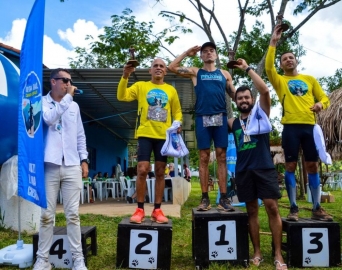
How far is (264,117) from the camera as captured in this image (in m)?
4.24

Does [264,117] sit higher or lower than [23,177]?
higher

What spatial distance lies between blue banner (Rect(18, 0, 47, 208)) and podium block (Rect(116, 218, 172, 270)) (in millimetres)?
1103

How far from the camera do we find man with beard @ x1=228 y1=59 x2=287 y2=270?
4.20 metres

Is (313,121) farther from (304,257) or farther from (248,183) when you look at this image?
(304,257)

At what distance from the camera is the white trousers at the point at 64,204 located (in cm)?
388

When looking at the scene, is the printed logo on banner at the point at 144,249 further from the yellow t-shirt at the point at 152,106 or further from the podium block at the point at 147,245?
the yellow t-shirt at the point at 152,106

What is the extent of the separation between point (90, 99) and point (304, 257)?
990cm

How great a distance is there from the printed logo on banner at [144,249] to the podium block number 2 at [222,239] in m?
0.61

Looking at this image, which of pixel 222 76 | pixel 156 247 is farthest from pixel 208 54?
pixel 156 247

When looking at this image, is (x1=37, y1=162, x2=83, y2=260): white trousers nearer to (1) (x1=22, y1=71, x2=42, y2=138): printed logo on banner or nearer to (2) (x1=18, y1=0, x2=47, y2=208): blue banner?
(2) (x1=18, y1=0, x2=47, y2=208): blue banner

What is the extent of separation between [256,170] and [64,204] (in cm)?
203

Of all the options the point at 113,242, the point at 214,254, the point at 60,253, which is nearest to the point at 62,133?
the point at 60,253

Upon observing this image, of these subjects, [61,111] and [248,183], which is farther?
[248,183]

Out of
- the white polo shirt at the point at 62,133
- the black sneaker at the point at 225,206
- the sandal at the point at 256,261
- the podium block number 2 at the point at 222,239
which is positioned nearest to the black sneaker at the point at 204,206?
the black sneaker at the point at 225,206
